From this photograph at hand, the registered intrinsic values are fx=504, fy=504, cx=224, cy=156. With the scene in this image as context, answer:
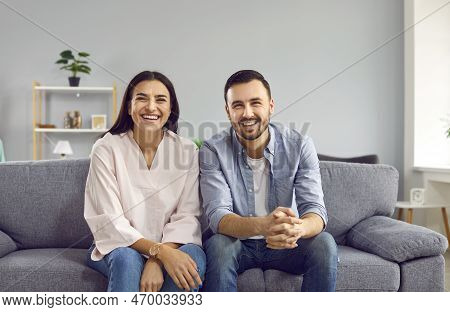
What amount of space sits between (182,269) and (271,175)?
0.53m

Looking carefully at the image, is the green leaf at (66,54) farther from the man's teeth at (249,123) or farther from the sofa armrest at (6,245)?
the man's teeth at (249,123)

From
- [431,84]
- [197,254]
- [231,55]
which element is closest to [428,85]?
[431,84]

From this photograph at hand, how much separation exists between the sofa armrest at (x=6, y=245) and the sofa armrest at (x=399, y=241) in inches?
55.4

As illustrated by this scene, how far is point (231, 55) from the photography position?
198 inches

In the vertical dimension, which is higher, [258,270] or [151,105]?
[151,105]

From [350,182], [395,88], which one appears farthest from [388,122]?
[350,182]

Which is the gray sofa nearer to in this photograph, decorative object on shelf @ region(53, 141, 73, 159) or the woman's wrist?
the woman's wrist

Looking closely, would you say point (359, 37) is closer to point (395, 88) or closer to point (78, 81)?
point (395, 88)

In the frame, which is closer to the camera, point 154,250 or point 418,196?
point 154,250

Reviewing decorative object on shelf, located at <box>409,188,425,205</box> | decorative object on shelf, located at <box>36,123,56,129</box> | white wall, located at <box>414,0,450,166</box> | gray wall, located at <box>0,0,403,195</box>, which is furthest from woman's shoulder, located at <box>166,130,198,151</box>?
white wall, located at <box>414,0,450,166</box>

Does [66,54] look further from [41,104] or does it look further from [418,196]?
[418,196]

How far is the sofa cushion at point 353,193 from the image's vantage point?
2211 millimetres

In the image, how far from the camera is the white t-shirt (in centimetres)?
187
